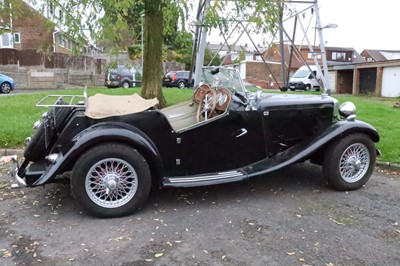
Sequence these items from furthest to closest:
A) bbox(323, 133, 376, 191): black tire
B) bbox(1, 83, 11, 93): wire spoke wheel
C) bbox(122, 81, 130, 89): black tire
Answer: bbox(122, 81, 130, 89): black tire
bbox(1, 83, 11, 93): wire spoke wheel
bbox(323, 133, 376, 191): black tire

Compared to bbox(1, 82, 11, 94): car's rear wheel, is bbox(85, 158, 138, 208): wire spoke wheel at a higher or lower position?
lower

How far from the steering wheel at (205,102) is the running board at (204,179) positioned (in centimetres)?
74

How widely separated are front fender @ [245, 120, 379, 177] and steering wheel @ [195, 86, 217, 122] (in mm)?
837

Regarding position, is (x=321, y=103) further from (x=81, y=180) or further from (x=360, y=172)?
(x=81, y=180)

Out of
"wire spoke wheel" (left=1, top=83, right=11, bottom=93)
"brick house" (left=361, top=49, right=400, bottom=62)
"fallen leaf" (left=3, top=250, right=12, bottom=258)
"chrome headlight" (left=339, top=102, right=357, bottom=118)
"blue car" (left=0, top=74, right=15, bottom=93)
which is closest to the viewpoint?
"fallen leaf" (left=3, top=250, right=12, bottom=258)

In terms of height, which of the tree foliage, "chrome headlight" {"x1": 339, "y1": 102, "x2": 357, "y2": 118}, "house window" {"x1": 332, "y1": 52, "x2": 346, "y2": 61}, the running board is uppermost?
"house window" {"x1": 332, "y1": 52, "x2": 346, "y2": 61}

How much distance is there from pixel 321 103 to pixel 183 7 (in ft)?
7.82

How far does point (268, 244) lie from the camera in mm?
3436

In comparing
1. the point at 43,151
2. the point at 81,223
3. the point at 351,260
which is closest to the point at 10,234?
the point at 81,223

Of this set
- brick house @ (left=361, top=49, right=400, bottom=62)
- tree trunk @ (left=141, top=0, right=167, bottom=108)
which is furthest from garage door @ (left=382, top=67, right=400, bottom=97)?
brick house @ (left=361, top=49, right=400, bottom=62)

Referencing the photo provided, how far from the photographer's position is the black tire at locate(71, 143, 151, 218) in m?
3.88

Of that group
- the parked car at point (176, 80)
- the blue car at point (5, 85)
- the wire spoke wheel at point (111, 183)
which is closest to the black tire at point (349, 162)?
the wire spoke wheel at point (111, 183)

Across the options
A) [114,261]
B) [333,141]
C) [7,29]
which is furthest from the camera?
[7,29]

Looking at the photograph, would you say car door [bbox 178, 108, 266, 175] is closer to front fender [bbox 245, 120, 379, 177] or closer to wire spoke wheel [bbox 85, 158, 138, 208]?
front fender [bbox 245, 120, 379, 177]
